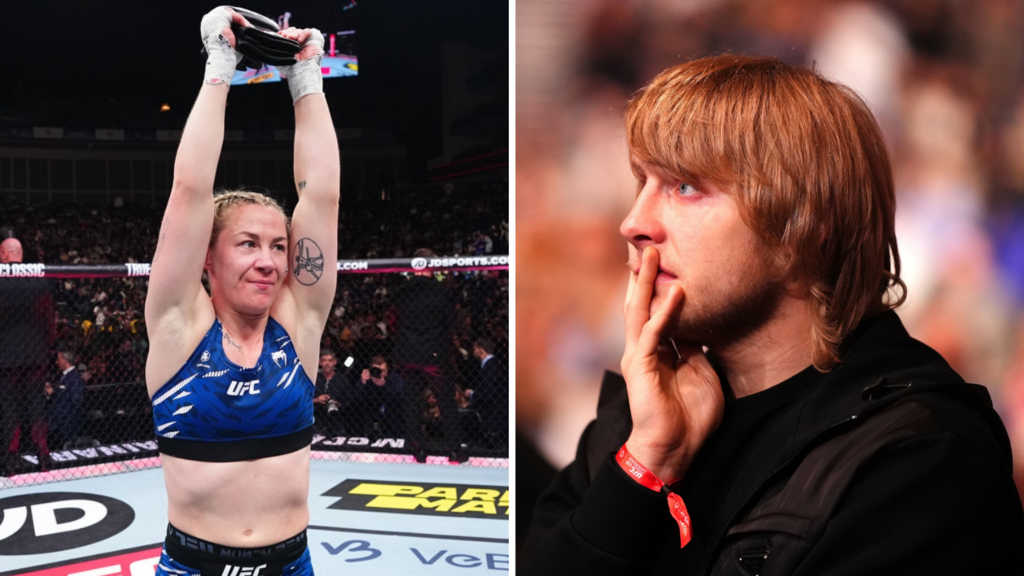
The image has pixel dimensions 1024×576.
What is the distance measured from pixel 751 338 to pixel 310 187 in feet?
4.55

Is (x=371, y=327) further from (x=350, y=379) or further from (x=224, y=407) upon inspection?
(x=224, y=407)

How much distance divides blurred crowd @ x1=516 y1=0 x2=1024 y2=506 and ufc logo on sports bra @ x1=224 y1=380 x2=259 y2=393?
0.92m

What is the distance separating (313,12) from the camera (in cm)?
289

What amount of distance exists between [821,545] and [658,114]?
623 millimetres

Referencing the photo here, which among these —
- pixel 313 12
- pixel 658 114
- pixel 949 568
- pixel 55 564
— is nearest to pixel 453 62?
pixel 313 12

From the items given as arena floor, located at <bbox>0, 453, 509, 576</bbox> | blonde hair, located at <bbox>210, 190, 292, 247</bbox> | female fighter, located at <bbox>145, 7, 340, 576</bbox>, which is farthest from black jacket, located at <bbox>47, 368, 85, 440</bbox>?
blonde hair, located at <bbox>210, 190, 292, 247</bbox>

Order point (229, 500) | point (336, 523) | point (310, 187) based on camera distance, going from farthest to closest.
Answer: point (336, 523), point (310, 187), point (229, 500)

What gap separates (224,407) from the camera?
1858 mm

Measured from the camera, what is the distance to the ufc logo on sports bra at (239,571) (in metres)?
1.86

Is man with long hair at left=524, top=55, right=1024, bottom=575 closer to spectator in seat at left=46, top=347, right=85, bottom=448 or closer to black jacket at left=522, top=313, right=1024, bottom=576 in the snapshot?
black jacket at left=522, top=313, right=1024, bottom=576

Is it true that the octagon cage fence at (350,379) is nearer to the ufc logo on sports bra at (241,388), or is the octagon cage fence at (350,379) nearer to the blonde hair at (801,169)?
the ufc logo on sports bra at (241,388)

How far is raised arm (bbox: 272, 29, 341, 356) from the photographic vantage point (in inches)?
76.9

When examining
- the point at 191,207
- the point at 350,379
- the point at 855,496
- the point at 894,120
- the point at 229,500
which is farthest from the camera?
the point at 350,379

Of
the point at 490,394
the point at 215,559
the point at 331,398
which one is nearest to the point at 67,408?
the point at 331,398
